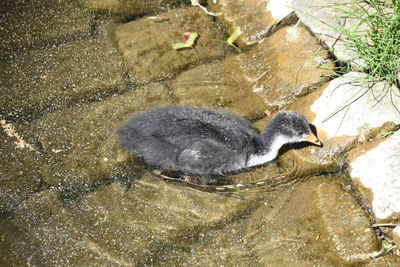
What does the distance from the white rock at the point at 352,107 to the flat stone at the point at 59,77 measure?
70.4 inches

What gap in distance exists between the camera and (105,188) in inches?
154

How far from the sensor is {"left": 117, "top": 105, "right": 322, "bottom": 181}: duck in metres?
4.12

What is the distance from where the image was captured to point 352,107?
4223 millimetres

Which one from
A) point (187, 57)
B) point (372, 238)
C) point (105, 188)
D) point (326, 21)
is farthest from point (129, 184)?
point (326, 21)

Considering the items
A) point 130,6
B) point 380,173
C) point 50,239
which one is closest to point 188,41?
point 130,6

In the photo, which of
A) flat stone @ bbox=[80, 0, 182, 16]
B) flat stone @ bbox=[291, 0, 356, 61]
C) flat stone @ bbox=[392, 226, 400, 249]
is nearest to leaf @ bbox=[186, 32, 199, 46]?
flat stone @ bbox=[80, 0, 182, 16]

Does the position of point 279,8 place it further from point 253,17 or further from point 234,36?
point 234,36

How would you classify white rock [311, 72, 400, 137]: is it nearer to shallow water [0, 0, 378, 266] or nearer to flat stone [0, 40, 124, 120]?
shallow water [0, 0, 378, 266]

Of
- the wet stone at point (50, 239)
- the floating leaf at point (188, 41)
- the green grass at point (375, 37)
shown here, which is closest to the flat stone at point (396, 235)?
the green grass at point (375, 37)

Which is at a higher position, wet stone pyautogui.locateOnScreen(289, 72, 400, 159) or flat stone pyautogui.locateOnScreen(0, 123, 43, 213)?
wet stone pyautogui.locateOnScreen(289, 72, 400, 159)

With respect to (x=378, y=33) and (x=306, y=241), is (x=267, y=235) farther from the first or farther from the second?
(x=378, y=33)

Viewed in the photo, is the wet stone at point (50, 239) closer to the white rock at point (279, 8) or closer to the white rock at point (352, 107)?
the white rock at point (352, 107)

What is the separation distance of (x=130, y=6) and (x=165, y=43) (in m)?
0.67

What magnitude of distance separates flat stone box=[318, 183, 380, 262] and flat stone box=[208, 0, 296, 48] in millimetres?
1771
